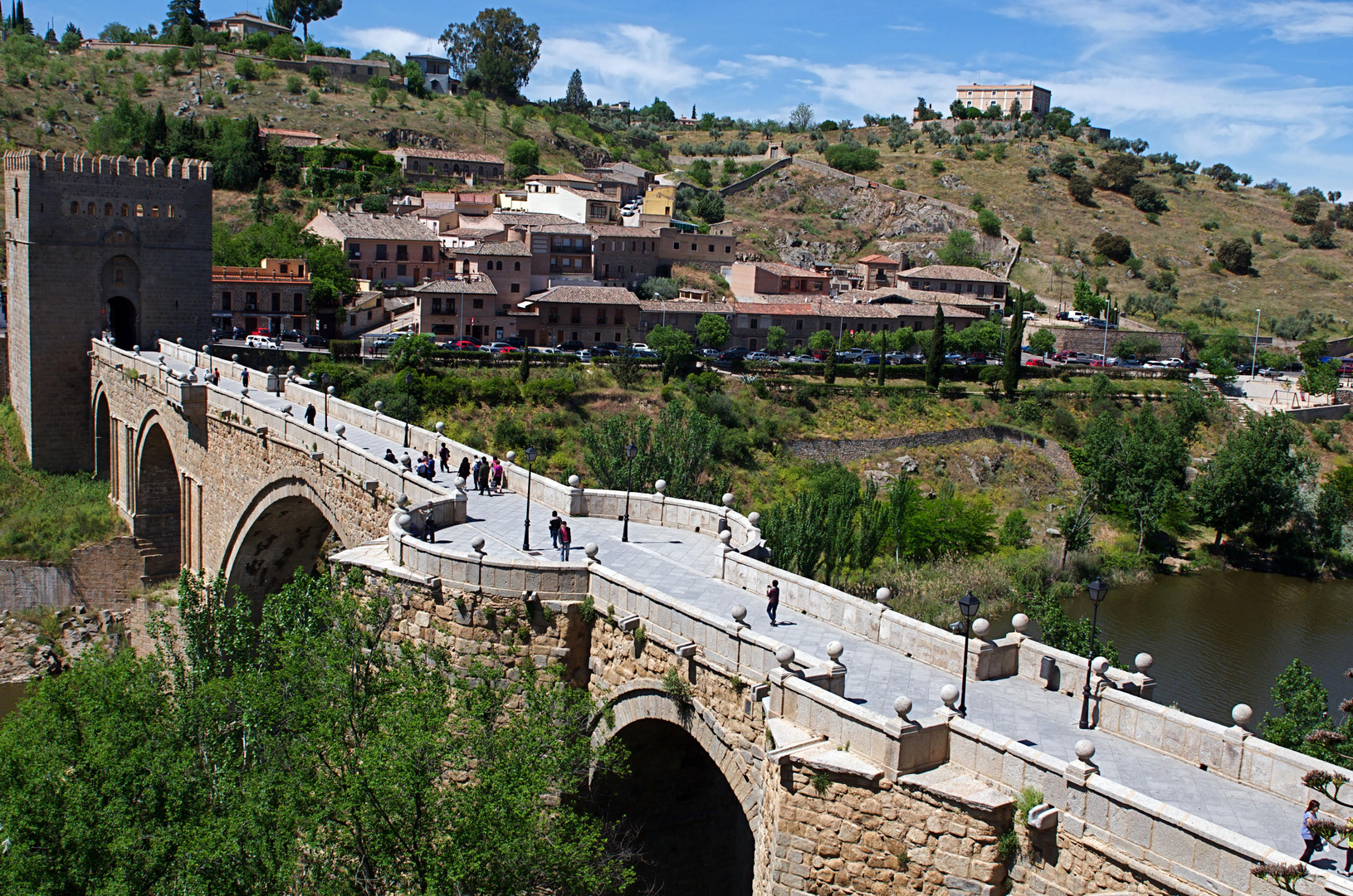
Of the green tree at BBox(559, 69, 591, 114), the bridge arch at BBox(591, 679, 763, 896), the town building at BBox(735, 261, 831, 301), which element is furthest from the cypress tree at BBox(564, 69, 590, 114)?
the bridge arch at BBox(591, 679, 763, 896)

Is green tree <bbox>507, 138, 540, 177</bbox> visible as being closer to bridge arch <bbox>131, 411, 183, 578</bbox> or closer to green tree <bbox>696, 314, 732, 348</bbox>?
green tree <bbox>696, 314, 732, 348</bbox>

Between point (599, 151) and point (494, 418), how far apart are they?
49992mm

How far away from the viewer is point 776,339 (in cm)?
5209

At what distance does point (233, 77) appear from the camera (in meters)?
76.0

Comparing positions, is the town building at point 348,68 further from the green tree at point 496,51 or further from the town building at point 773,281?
the town building at point 773,281

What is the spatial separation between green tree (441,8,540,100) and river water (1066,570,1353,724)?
2762 inches

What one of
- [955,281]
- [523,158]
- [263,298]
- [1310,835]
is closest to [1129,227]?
[955,281]

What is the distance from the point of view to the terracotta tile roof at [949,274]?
6284 cm

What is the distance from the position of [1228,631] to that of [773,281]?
31528mm

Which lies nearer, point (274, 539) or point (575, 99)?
point (274, 539)

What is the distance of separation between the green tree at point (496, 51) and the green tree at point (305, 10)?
943cm

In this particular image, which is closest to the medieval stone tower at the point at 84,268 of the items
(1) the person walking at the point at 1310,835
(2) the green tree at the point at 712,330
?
(2) the green tree at the point at 712,330

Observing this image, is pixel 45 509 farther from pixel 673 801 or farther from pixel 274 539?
pixel 673 801

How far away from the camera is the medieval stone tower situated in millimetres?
29781
